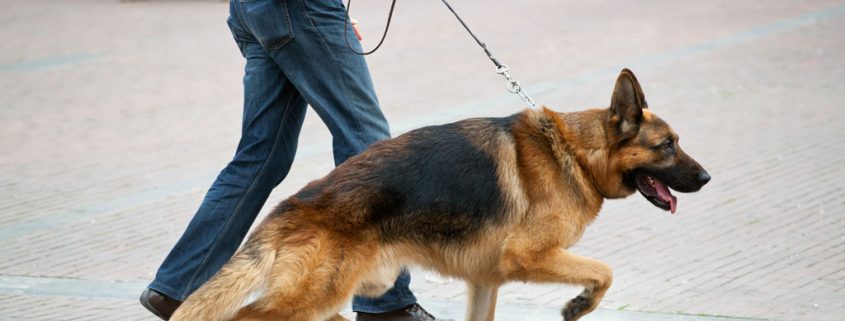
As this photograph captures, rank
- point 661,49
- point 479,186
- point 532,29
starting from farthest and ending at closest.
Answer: point 532,29 → point 661,49 → point 479,186

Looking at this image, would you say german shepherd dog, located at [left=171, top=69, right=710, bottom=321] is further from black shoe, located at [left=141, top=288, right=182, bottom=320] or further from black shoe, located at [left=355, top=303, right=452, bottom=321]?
black shoe, located at [left=141, top=288, right=182, bottom=320]

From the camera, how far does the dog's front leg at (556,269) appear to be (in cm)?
420

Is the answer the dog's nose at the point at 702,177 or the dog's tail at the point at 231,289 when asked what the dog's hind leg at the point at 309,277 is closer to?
the dog's tail at the point at 231,289

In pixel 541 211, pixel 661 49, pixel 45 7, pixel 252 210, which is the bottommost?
pixel 45 7

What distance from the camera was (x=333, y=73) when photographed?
4777 mm

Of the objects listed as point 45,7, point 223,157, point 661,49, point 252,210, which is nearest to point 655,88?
point 661,49

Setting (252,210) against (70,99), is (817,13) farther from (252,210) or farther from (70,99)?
(252,210)

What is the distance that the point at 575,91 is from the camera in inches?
419

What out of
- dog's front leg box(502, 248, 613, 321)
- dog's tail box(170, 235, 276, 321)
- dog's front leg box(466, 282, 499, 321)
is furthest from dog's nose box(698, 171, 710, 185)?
dog's tail box(170, 235, 276, 321)

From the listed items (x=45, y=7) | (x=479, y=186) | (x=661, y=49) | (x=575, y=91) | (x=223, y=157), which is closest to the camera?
(x=479, y=186)

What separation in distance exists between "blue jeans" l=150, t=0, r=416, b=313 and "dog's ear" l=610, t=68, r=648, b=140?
107cm

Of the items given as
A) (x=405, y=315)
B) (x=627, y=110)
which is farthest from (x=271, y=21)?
(x=627, y=110)

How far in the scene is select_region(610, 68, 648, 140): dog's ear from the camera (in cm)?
427

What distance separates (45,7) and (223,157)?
11471 mm
